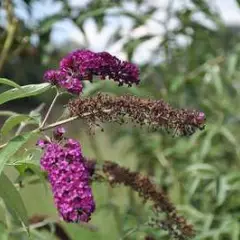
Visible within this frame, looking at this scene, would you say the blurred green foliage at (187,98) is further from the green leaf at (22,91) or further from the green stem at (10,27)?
the green leaf at (22,91)

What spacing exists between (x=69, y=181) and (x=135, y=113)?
0.20 metres

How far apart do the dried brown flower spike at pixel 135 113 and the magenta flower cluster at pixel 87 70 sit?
41 mm

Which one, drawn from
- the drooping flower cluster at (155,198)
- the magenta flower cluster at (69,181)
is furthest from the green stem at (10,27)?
the magenta flower cluster at (69,181)

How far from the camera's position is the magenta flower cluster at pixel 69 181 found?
1233 mm

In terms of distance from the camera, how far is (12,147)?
139 centimetres

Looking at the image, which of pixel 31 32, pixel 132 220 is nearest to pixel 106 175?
pixel 132 220

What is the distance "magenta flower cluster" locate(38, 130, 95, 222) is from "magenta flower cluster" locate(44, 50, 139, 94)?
127mm

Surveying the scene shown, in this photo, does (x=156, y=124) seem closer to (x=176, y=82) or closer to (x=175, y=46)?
(x=176, y=82)

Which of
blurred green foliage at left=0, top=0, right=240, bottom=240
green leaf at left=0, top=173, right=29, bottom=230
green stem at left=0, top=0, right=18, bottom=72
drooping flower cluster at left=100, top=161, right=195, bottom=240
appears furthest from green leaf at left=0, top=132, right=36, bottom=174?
green stem at left=0, top=0, right=18, bottom=72

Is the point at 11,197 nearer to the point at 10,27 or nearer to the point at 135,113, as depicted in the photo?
the point at 135,113

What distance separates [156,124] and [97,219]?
4730 millimetres

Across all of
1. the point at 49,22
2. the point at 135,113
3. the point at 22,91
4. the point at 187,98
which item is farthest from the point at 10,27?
the point at 135,113

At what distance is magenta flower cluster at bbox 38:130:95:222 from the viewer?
4.05 feet

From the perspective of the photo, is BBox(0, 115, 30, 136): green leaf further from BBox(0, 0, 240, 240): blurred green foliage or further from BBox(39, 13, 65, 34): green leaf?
BBox(39, 13, 65, 34): green leaf
